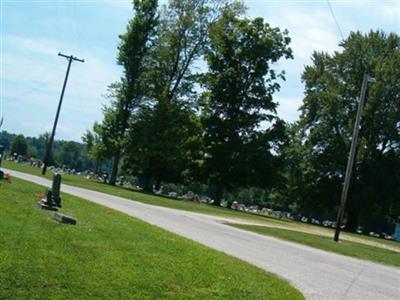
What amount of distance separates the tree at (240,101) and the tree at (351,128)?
8595 mm

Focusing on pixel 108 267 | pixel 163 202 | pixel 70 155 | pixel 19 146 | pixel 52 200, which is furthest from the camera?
pixel 70 155

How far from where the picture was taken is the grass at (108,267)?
7.77 metres

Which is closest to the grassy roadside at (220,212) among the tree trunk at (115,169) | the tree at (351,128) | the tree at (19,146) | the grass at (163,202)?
the grass at (163,202)

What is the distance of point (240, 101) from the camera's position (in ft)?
187

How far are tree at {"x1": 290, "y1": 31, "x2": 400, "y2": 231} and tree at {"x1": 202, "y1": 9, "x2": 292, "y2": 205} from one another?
859 cm

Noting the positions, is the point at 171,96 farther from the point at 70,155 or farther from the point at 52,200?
the point at 70,155

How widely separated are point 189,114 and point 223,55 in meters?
6.44

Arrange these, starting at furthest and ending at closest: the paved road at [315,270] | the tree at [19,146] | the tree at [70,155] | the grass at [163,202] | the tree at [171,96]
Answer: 1. the tree at [70,155]
2. the tree at [19,146]
3. the tree at [171,96]
4. the grass at [163,202]
5. the paved road at [315,270]

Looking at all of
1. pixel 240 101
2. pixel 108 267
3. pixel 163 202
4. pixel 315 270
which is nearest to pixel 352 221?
pixel 240 101

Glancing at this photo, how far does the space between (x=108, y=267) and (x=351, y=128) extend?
5476 centimetres

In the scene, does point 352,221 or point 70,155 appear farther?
point 70,155

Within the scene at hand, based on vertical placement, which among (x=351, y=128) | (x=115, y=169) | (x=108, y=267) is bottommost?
(x=108, y=267)

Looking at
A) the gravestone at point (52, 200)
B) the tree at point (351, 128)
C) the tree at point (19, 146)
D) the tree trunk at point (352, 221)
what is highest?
the tree at point (351, 128)

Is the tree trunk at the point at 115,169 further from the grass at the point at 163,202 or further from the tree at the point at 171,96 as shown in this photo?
the grass at the point at 163,202
